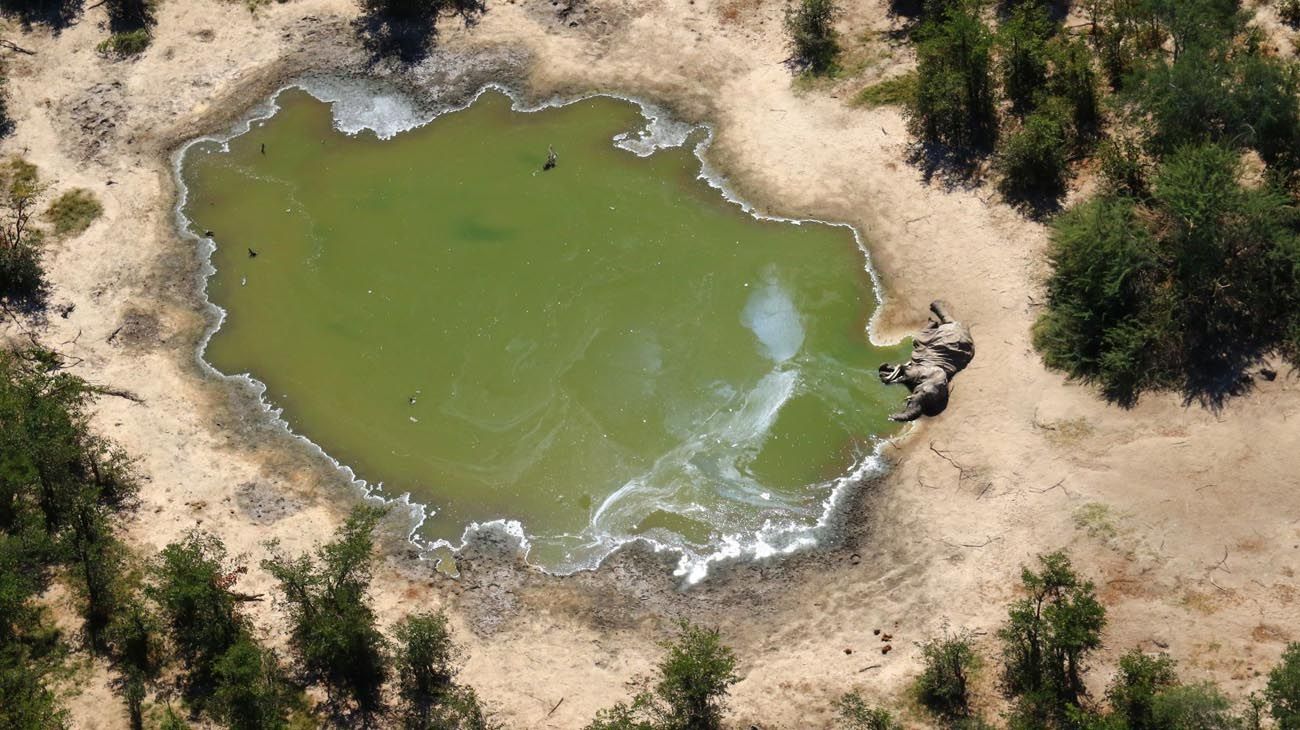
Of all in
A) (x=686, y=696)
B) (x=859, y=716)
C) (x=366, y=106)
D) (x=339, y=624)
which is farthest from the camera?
(x=366, y=106)

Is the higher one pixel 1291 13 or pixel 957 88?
pixel 1291 13

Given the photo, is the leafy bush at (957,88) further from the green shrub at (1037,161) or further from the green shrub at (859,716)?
the green shrub at (859,716)

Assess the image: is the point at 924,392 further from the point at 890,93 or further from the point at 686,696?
the point at 890,93

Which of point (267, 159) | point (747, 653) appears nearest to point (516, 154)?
point (267, 159)

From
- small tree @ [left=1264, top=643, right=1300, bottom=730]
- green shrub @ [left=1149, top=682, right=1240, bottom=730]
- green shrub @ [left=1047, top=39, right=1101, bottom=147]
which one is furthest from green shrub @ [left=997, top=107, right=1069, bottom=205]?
green shrub @ [left=1149, top=682, right=1240, bottom=730]

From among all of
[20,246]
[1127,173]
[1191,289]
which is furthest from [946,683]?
[20,246]

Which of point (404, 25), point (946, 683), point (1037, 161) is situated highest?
point (1037, 161)

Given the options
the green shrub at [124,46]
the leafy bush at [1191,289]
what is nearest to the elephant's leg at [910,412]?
the leafy bush at [1191,289]
